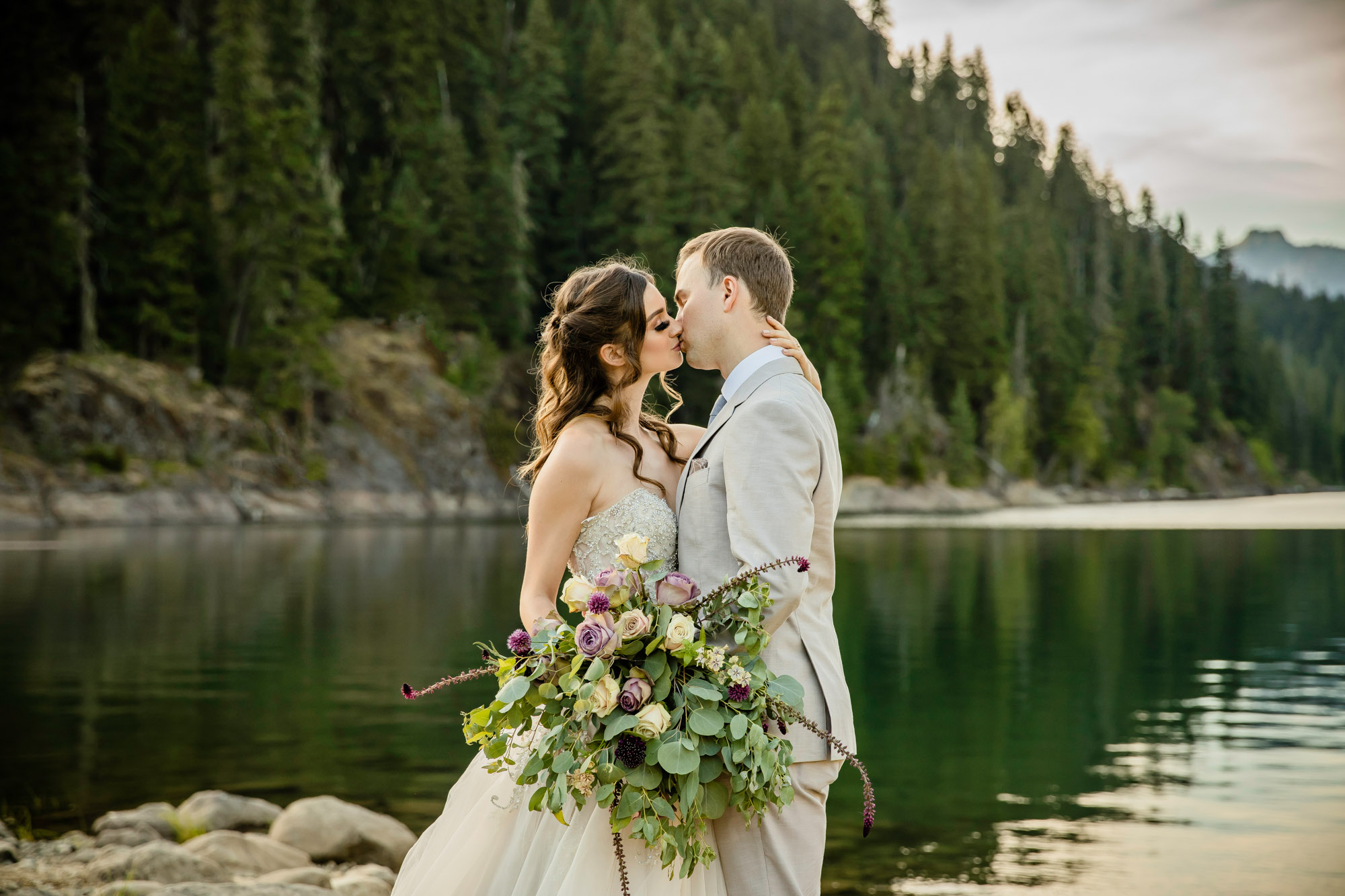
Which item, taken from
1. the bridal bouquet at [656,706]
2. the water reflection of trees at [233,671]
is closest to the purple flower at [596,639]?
the bridal bouquet at [656,706]

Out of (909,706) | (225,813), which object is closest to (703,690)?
(225,813)

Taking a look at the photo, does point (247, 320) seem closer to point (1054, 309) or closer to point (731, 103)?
point (731, 103)

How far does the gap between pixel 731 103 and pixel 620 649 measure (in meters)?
77.6

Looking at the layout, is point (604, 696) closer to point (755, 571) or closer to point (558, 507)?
point (755, 571)

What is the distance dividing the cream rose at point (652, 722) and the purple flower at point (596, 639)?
0.18 meters

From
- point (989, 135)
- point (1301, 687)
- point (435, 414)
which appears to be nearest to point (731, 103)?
point (435, 414)

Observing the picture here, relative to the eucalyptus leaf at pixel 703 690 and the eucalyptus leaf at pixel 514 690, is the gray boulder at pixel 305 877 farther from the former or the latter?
the eucalyptus leaf at pixel 703 690

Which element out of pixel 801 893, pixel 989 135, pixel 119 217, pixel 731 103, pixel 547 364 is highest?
pixel 989 135

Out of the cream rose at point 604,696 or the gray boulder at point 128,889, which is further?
the gray boulder at point 128,889

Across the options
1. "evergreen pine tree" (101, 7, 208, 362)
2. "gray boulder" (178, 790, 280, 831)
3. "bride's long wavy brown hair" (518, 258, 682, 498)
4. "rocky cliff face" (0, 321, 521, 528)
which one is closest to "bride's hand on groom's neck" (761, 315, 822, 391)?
"bride's long wavy brown hair" (518, 258, 682, 498)

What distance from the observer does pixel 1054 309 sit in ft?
287

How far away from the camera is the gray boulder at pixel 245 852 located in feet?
24.1

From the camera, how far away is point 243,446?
151ft

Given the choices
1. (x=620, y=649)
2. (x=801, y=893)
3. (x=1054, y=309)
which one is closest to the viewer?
(x=620, y=649)
